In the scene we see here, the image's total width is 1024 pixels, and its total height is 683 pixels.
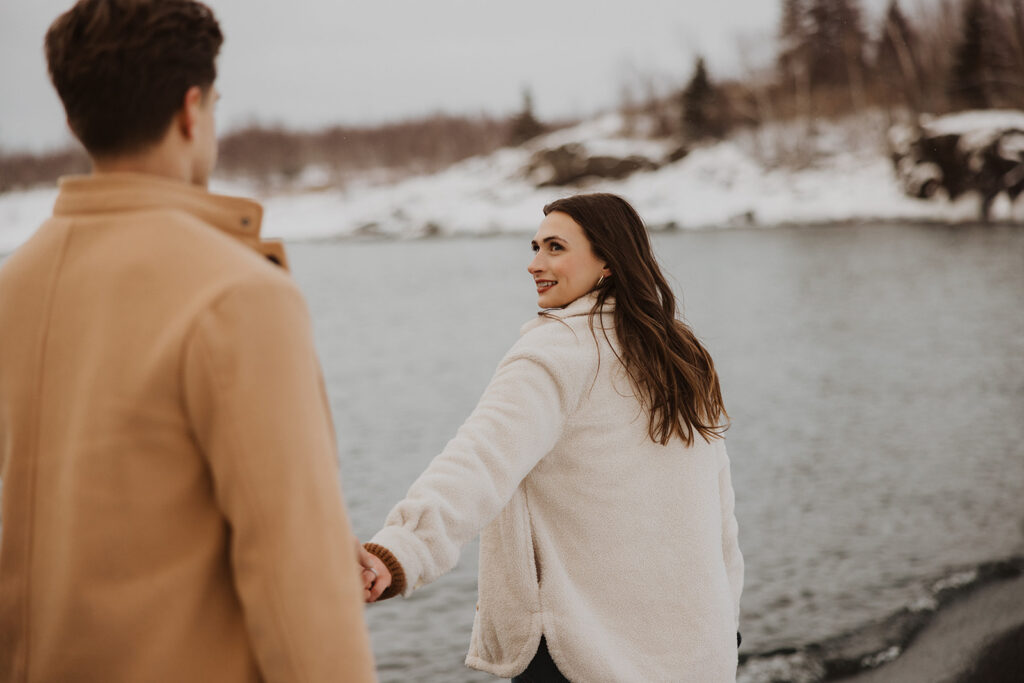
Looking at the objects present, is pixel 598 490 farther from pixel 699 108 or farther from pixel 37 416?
pixel 699 108

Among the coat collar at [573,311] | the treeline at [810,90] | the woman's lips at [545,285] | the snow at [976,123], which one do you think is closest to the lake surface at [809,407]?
the coat collar at [573,311]

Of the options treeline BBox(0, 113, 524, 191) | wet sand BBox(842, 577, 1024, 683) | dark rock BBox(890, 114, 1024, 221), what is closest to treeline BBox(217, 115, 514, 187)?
treeline BBox(0, 113, 524, 191)

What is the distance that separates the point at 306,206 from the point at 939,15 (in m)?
45.2

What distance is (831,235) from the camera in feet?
125

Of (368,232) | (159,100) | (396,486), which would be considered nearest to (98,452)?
(159,100)

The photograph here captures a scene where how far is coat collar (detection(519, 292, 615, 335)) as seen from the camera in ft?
6.76

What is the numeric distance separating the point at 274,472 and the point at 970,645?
5.01 m

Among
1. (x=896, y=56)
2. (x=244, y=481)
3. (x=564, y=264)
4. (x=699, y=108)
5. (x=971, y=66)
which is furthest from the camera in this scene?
(x=699, y=108)

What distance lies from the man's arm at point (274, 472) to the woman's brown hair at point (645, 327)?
3.36 feet

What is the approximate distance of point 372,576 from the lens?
1602mm

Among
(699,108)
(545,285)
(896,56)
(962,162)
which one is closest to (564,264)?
(545,285)

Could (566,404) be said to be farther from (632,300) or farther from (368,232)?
(368,232)

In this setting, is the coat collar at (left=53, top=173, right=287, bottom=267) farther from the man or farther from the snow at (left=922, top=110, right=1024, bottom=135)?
the snow at (left=922, top=110, right=1024, bottom=135)

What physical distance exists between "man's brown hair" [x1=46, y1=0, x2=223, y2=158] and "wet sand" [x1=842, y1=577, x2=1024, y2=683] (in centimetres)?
469
